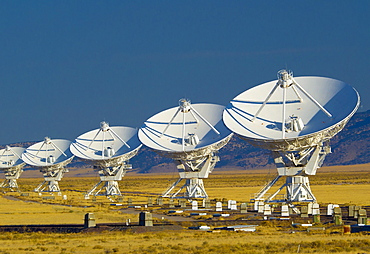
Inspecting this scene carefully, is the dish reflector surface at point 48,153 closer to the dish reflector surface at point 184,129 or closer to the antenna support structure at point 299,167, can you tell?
the dish reflector surface at point 184,129

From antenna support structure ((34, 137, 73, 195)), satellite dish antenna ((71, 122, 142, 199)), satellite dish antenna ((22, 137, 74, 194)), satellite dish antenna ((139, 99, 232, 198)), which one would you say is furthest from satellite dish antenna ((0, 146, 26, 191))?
satellite dish antenna ((139, 99, 232, 198))

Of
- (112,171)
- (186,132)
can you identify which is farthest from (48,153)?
(186,132)

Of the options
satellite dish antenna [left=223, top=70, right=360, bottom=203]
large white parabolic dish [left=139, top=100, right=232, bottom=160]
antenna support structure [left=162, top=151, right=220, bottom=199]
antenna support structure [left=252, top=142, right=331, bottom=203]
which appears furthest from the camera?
antenna support structure [left=162, top=151, right=220, bottom=199]

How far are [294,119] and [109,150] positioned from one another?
34214 mm

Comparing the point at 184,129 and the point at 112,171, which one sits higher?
the point at 184,129

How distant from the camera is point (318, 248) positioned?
30.8 metres

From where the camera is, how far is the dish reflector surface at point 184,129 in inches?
2783

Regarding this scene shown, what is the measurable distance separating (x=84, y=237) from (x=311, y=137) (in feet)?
72.2

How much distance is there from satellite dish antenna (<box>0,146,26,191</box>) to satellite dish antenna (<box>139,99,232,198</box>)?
183 feet

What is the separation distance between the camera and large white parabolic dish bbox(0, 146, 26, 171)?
12603 cm

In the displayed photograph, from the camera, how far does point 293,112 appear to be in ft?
191

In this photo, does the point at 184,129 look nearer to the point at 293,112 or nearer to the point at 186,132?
Result: the point at 186,132

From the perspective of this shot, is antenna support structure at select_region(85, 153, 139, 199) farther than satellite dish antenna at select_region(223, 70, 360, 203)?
Yes

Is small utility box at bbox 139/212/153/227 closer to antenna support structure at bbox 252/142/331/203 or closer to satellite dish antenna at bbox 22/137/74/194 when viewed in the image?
antenna support structure at bbox 252/142/331/203
